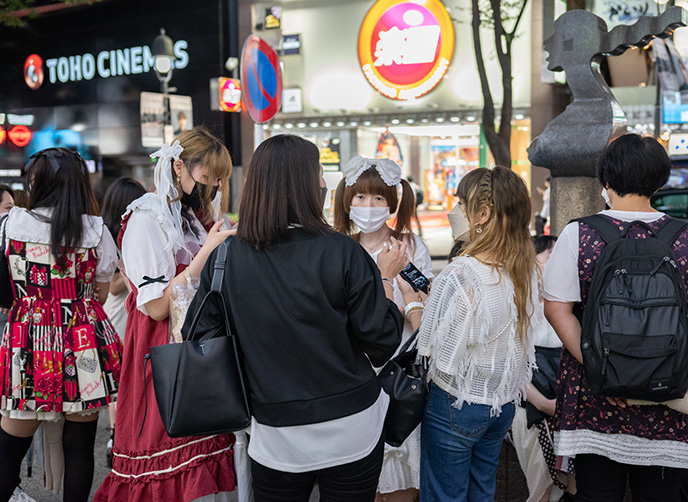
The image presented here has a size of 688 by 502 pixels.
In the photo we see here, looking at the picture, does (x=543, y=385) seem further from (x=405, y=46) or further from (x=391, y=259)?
(x=405, y=46)

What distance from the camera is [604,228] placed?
2.29 m

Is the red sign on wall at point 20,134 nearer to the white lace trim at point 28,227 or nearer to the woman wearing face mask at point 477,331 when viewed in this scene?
the white lace trim at point 28,227

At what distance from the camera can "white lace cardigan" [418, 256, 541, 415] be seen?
90.9 inches

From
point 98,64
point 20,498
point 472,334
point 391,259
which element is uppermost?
point 98,64

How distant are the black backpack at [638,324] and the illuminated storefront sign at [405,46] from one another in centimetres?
1420

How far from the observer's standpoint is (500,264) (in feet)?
7.72

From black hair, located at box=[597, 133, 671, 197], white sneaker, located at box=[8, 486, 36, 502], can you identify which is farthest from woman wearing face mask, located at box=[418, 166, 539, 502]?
white sneaker, located at box=[8, 486, 36, 502]

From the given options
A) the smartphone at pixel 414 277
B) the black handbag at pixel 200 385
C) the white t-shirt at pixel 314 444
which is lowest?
the white t-shirt at pixel 314 444

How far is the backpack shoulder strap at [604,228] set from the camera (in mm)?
2262

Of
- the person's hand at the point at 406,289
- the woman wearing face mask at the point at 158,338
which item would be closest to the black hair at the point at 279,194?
the woman wearing face mask at the point at 158,338

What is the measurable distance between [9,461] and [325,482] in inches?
73.9

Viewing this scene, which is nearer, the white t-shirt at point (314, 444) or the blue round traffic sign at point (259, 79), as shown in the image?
the white t-shirt at point (314, 444)

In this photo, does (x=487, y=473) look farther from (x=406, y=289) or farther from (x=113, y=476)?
(x=113, y=476)

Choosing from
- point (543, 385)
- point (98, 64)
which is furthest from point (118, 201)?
point (98, 64)
